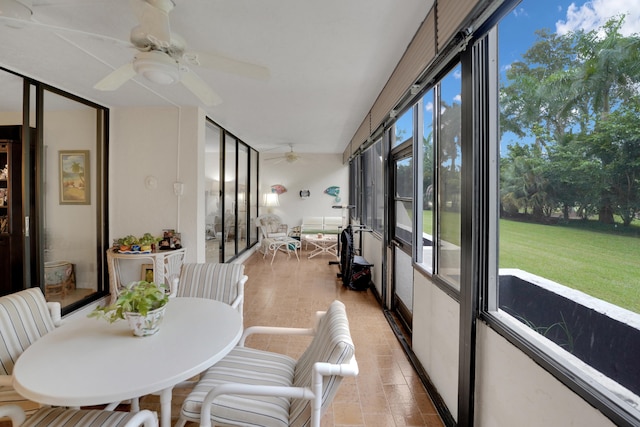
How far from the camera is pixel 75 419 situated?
1.18 metres

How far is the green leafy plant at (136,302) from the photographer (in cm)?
136

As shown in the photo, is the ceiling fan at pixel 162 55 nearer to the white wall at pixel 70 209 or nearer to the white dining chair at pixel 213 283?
the white dining chair at pixel 213 283

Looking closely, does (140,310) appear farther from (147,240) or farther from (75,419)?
(147,240)

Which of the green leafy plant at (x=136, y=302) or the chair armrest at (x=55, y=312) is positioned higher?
the green leafy plant at (x=136, y=302)

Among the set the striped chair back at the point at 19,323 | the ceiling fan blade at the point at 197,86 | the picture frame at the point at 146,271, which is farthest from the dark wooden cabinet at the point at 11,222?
the ceiling fan blade at the point at 197,86

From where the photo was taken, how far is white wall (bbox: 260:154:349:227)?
7.90m

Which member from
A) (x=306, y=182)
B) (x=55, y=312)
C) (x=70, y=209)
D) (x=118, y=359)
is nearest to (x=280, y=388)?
(x=118, y=359)

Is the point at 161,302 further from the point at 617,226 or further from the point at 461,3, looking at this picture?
the point at 461,3

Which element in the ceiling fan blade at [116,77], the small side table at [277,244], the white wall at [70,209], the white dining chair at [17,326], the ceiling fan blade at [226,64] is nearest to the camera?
the white dining chair at [17,326]

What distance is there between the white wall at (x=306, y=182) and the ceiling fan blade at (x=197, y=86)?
235 inches

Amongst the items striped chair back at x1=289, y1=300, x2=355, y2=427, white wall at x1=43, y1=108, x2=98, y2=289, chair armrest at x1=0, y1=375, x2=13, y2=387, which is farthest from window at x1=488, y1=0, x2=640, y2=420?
white wall at x1=43, y1=108, x2=98, y2=289

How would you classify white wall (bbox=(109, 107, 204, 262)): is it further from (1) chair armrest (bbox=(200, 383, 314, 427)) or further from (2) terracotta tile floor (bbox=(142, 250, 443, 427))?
(1) chair armrest (bbox=(200, 383, 314, 427))

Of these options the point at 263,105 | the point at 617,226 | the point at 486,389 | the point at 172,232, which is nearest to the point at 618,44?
the point at 617,226

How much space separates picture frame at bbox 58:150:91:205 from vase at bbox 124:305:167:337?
2.68 meters
